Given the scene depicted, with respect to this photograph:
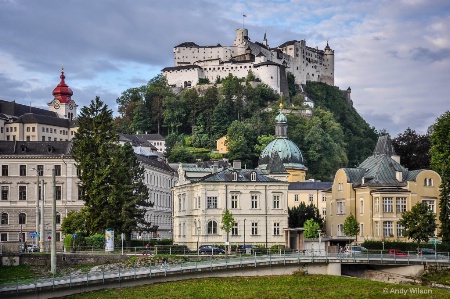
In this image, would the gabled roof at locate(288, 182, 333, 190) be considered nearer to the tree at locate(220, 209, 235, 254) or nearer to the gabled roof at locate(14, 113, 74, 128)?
the tree at locate(220, 209, 235, 254)

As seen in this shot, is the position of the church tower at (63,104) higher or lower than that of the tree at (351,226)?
higher

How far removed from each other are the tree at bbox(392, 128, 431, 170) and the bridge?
55820 millimetres

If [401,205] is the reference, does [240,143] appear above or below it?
above

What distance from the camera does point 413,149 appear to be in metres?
123

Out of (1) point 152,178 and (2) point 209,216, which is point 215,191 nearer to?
(2) point 209,216

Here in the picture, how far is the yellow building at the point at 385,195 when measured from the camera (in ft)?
291

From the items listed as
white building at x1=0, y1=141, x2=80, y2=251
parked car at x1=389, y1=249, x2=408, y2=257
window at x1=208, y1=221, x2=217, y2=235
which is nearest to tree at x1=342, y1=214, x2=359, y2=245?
window at x1=208, y1=221, x2=217, y2=235

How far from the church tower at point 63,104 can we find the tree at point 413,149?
89183mm

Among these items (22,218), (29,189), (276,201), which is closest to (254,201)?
(276,201)

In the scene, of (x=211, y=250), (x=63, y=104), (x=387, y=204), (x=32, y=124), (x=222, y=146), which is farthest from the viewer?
(x=63, y=104)

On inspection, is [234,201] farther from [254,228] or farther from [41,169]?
[41,169]

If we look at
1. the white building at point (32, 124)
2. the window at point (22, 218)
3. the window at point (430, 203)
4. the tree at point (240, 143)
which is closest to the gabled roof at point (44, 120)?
the white building at point (32, 124)

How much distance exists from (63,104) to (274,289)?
145207 mm

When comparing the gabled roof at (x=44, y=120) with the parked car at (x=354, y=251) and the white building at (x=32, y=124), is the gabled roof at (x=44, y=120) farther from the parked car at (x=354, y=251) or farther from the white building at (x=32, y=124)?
the parked car at (x=354, y=251)
